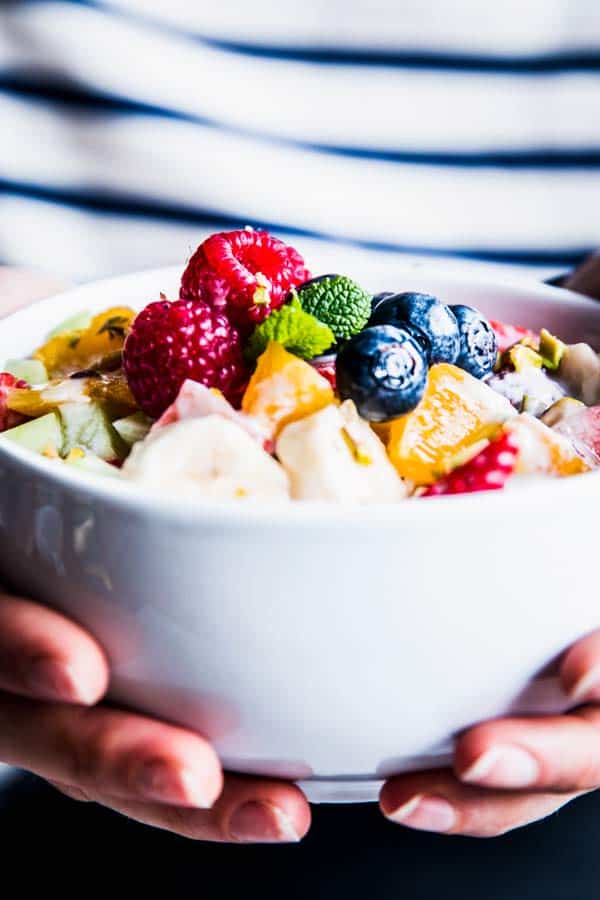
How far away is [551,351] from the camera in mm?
1051

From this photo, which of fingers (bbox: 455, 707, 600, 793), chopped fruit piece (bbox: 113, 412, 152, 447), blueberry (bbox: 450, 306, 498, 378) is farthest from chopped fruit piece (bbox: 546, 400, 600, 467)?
chopped fruit piece (bbox: 113, 412, 152, 447)

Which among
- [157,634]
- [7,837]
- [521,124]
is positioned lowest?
[7,837]

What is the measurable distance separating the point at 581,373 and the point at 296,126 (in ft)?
2.26

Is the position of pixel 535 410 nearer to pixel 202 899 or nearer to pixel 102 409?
pixel 102 409

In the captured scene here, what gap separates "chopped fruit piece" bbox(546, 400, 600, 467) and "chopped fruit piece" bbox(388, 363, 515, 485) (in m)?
0.05

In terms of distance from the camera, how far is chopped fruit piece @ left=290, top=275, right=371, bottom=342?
89 cm

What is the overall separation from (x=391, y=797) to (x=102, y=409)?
38 centimetres

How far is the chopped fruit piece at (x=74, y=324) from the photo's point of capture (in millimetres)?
1125

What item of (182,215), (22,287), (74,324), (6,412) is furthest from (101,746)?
(182,215)

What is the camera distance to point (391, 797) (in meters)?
0.76

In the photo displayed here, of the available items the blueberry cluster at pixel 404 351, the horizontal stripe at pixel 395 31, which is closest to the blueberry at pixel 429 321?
the blueberry cluster at pixel 404 351

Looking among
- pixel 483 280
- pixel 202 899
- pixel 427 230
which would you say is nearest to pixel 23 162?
pixel 427 230

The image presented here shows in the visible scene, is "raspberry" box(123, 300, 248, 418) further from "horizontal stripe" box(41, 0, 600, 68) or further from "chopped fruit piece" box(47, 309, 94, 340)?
"horizontal stripe" box(41, 0, 600, 68)

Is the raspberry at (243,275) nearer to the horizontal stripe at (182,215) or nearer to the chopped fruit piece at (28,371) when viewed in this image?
the chopped fruit piece at (28,371)
